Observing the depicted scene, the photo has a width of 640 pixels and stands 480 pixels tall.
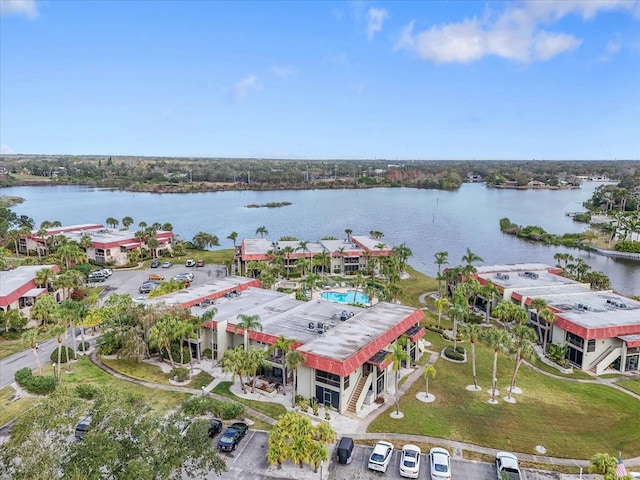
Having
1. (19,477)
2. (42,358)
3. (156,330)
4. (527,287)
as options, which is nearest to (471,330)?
(527,287)

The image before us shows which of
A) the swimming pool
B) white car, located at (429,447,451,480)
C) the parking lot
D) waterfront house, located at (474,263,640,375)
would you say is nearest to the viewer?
white car, located at (429,447,451,480)

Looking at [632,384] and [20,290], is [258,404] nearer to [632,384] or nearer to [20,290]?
[632,384]

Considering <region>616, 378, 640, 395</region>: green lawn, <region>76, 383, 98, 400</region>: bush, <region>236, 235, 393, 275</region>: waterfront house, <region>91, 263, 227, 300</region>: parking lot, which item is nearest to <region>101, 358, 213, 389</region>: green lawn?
<region>76, 383, 98, 400</region>: bush

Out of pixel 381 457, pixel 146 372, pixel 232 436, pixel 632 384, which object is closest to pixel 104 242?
pixel 146 372

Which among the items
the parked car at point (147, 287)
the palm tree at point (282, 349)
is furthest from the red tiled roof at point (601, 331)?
the parked car at point (147, 287)

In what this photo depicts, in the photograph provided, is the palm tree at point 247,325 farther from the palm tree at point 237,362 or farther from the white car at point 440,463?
the white car at point 440,463

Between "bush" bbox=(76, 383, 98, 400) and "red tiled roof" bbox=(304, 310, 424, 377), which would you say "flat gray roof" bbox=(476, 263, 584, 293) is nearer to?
"red tiled roof" bbox=(304, 310, 424, 377)

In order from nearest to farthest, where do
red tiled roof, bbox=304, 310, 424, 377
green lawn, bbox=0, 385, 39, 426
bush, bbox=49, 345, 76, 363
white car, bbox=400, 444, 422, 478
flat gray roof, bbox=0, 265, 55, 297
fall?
1. white car, bbox=400, 444, 422, 478
2. green lawn, bbox=0, 385, 39, 426
3. red tiled roof, bbox=304, 310, 424, 377
4. bush, bbox=49, 345, 76, 363
5. flat gray roof, bbox=0, 265, 55, 297
